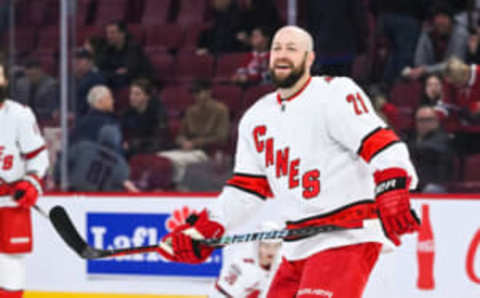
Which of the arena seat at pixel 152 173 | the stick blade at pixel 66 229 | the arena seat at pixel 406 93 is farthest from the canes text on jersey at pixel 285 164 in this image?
the arena seat at pixel 152 173

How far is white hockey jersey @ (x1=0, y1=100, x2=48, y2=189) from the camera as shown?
5.30m

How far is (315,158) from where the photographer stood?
10.6 ft

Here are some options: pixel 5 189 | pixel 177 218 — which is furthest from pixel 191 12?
pixel 5 189

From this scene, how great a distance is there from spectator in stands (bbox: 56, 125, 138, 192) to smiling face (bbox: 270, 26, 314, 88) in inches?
117

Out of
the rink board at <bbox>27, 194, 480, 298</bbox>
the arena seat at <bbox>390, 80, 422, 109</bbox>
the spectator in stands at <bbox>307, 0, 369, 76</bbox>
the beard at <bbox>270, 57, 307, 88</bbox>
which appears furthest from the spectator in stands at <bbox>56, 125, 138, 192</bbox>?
the beard at <bbox>270, 57, 307, 88</bbox>

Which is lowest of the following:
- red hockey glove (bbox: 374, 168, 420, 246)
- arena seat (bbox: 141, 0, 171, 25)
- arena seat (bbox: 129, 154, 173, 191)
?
arena seat (bbox: 129, 154, 173, 191)

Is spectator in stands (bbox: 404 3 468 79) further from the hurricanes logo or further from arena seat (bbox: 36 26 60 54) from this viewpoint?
arena seat (bbox: 36 26 60 54)

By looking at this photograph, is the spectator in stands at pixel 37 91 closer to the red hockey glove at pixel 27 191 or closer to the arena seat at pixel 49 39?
the arena seat at pixel 49 39

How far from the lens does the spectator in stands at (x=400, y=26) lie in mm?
6328

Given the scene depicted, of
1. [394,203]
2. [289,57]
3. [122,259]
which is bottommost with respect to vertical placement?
[122,259]

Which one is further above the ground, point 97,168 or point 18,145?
point 18,145

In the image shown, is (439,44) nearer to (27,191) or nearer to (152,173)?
(152,173)

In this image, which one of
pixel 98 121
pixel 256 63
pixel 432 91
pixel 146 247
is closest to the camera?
pixel 146 247

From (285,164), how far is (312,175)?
0.10 metres
